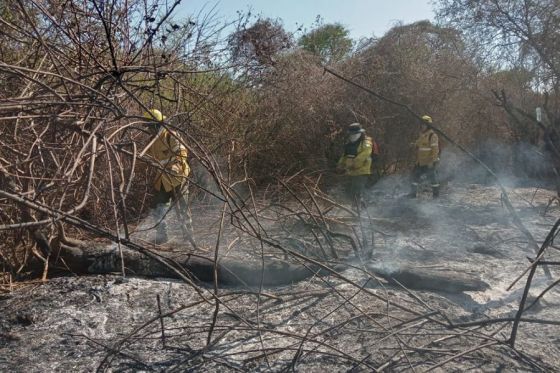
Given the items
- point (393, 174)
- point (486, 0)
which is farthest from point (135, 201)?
point (486, 0)

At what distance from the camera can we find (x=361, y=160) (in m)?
7.13

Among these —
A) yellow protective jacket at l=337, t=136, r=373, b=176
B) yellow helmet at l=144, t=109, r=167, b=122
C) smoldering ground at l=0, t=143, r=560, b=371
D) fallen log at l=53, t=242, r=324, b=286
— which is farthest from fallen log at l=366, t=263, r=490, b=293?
yellow protective jacket at l=337, t=136, r=373, b=176

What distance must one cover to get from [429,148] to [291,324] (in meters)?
6.19

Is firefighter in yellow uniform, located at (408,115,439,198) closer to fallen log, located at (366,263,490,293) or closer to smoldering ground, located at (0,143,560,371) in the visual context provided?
smoldering ground, located at (0,143,560,371)

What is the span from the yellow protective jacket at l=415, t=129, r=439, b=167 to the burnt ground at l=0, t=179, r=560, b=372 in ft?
12.0

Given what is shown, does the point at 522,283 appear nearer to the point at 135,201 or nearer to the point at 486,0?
the point at 135,201

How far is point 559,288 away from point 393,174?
21.9ft

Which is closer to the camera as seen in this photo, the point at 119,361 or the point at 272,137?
the point at 119,361

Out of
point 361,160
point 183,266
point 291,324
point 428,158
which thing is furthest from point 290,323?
point 428,158

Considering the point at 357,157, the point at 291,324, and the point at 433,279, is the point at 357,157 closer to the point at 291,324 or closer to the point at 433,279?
the point at 433,279

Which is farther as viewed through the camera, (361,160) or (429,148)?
(429,148)

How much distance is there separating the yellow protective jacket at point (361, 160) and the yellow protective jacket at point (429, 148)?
7.35ft

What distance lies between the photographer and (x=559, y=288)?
4520 millimetres

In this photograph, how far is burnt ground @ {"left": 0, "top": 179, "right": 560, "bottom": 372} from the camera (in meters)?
3.10
